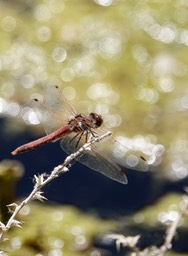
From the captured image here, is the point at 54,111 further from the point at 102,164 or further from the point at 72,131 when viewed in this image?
the point at 102,164

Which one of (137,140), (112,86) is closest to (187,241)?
(137,140)

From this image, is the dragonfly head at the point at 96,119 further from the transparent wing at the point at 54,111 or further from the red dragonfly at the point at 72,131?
the transparent wing at the point at 54,111

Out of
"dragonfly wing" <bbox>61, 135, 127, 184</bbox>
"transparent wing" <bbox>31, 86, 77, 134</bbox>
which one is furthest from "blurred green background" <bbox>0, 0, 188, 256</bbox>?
"dragonfly wing" <bbox>61, 135, 127, 184</bbox>

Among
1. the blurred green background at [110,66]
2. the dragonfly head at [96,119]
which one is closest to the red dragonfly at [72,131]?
the dragonfly head at [96,119]

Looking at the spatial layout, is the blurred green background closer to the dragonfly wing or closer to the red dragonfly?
the red dragonfly

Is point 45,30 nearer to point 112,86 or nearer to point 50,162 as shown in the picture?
point 112,86

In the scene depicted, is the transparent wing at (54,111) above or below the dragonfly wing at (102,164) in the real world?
above

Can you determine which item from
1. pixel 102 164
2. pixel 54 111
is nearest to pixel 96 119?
pixel 102 164
